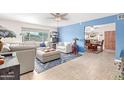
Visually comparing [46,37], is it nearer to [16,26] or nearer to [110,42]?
[16,26]

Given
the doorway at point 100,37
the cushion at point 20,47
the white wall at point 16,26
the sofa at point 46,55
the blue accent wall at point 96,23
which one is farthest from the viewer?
the sofa at point 46,55

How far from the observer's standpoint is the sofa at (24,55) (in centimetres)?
212

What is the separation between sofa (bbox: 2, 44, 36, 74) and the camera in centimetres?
212

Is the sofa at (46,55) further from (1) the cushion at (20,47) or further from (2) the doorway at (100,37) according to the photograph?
(2) the doorway at (100,37)

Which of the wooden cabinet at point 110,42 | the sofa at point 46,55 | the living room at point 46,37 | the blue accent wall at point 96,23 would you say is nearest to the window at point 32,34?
the living room at point 46,37

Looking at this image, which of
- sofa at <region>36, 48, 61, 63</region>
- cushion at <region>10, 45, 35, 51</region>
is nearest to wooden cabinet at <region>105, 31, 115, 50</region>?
sofa at <region>36, 48, 61, 63</region>

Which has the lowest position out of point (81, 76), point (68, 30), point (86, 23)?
point (81, 76)

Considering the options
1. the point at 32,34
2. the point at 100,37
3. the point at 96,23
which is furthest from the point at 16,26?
the point at 96,23

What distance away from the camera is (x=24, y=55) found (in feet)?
7.49
